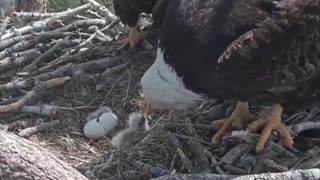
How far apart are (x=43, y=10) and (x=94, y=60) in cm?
150

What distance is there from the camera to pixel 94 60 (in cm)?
500

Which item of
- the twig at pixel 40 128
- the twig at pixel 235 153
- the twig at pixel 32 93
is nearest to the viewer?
the twig at pixel 235 153

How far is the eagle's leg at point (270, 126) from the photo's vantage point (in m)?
3.83

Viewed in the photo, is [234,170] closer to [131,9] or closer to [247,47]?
[247,47]

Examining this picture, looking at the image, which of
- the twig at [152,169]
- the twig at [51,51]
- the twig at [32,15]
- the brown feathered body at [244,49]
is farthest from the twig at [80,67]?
the brown feathered body at [244,49]

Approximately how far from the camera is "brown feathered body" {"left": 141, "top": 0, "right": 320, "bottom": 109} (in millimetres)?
3463

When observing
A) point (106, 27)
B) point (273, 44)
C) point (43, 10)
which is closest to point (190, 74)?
point (273, 44)

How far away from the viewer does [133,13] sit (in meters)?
5.00

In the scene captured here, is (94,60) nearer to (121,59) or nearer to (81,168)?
(121,59)

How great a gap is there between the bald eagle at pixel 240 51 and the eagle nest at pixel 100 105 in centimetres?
36

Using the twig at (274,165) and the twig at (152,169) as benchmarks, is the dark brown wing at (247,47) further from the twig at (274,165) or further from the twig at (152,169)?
→ the twig at (152,169)

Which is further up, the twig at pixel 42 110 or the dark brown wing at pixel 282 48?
the dark brown wing at pixel 282 48

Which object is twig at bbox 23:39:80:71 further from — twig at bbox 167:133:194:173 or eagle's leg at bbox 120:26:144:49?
twig at bbox 167:133:194:173

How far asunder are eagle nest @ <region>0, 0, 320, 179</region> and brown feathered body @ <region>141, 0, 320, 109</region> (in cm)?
39
